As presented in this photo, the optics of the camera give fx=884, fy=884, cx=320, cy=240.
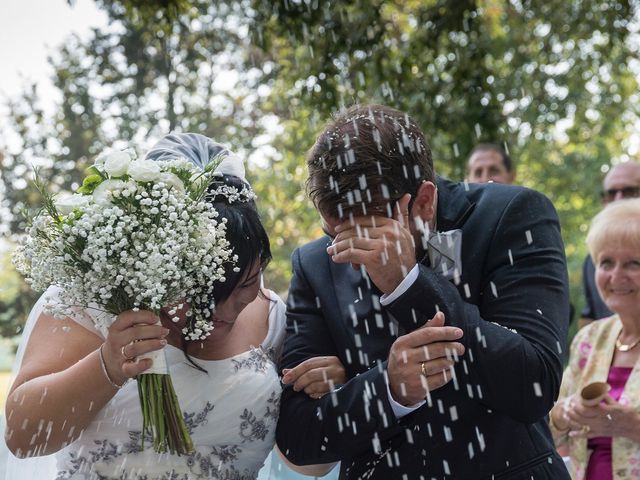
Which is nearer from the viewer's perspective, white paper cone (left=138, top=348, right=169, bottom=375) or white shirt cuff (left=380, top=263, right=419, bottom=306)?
white shirt cuff (left=380, top=263, right=419, bottom=306)

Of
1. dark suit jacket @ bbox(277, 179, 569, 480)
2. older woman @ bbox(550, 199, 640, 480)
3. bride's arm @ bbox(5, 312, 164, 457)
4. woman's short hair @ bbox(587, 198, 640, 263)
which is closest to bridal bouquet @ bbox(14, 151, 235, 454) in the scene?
bride's arm @ bbox(5, 312, 164, 457)

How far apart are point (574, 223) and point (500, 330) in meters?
22.7

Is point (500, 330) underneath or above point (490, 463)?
A: above

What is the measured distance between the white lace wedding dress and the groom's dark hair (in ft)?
2.92

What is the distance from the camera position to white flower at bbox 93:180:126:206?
3.09 m

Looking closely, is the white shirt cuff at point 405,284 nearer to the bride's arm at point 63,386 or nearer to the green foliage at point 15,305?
the bride's arm at point 63,386

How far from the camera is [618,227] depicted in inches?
198

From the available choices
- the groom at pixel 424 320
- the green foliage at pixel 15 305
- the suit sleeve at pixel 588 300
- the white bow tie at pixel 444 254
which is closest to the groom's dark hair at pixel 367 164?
the groom at pixel 424 320

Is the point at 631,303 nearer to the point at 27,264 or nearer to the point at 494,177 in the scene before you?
the point at 494,177

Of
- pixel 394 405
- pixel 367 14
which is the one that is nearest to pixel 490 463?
pixel 394 405

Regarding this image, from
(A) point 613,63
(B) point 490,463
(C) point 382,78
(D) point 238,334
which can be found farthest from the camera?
(A) point 613,63

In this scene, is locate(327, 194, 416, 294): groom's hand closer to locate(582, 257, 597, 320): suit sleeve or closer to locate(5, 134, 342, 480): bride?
locate(5, 134, 342, 480): bride

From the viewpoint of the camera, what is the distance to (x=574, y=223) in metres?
24.8

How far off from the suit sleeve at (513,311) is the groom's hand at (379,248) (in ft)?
0.23
